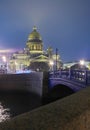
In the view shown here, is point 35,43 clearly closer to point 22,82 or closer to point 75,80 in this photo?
point 22,82

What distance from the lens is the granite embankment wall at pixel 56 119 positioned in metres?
5.44

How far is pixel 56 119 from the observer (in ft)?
19.4

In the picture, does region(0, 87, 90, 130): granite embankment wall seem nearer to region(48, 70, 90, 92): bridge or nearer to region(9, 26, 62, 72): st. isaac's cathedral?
region(48, 70, 90, 92): bridge

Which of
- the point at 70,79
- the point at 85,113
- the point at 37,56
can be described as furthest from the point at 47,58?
the point at 85,113

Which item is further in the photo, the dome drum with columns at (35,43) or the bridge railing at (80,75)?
the dome drum with columns at (35,43)

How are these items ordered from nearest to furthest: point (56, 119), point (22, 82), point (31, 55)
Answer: point (56, 119)
point (22, 82)
point (31, 55)

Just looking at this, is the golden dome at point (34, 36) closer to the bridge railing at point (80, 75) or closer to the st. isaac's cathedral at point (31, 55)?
the st. isaac's cathedral at point (31, 55)

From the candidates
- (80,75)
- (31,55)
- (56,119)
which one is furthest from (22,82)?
(31,55)

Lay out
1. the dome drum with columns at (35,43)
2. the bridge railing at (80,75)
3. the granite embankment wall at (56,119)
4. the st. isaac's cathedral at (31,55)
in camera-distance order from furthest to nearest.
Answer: the dome drum with columns at (35,43)
the st. isaac's cathedral at (31,55)
the bridge railing at (80,75)
the granite embankment wall at (56,119)

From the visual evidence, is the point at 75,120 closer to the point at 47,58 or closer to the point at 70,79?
the point at 70,79

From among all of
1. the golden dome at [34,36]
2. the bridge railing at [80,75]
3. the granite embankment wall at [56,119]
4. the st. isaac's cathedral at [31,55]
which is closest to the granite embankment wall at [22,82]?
the bridge railing at [80,75]

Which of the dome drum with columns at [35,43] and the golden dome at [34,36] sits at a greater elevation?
the golden dome at [34,36]

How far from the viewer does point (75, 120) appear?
6.13 metres

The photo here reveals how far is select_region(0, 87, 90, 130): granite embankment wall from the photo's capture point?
214 inches
